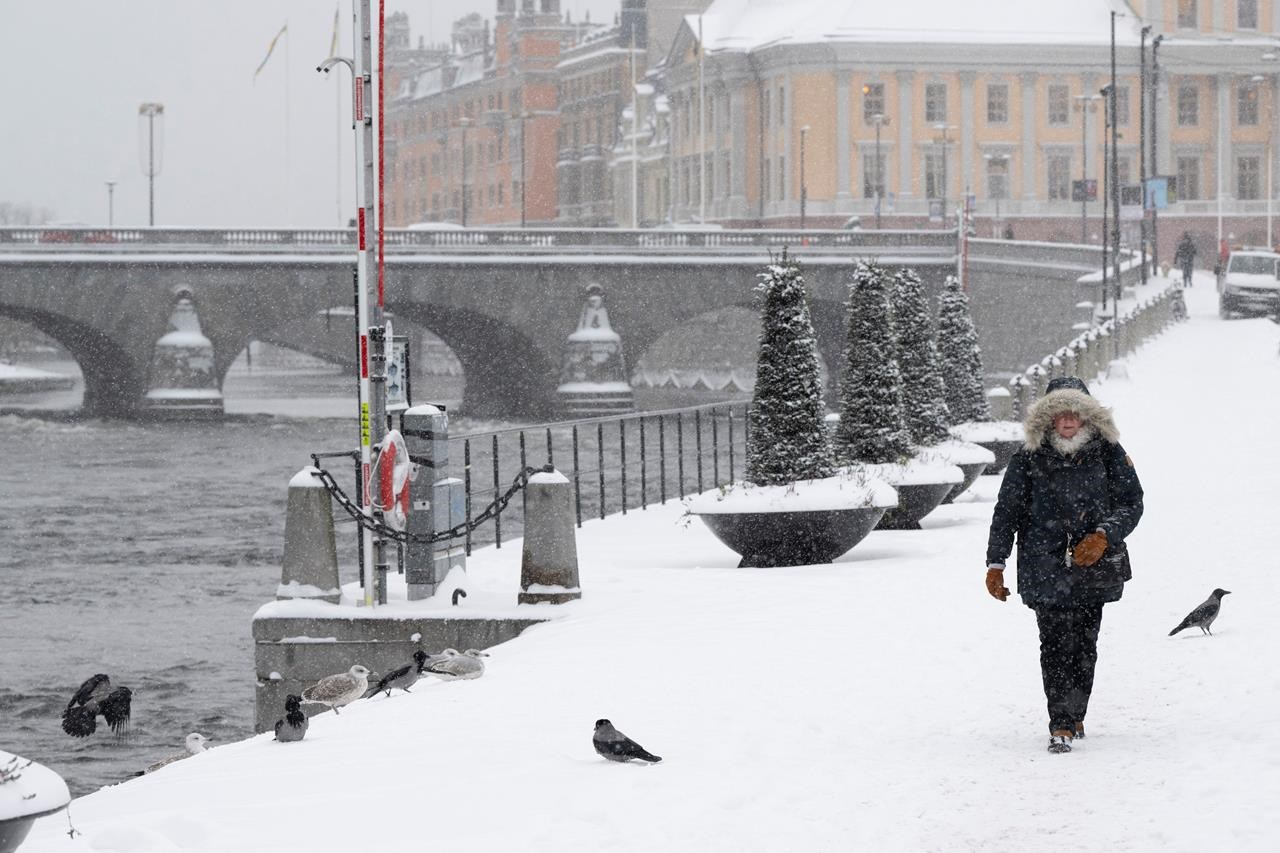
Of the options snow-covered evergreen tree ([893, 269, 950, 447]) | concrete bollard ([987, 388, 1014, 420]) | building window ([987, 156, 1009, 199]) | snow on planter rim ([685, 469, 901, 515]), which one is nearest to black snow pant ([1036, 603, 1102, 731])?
snow on planter rim ([685, 469, 901, 515])

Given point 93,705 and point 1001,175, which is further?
point 1001,175

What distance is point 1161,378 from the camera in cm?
3916

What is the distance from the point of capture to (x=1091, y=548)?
9.28m

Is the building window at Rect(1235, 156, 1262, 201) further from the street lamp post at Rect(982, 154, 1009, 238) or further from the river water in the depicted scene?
the river water

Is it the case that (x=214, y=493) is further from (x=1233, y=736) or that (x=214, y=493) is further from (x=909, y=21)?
(x=909, y=21)

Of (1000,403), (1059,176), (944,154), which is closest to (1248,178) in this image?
(1059,176)

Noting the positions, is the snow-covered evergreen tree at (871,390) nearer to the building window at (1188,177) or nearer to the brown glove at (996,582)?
the brown glove at (996,582)

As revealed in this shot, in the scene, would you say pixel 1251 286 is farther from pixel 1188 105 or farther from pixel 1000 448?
pixel 1188 105

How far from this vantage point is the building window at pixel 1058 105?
95438 millimetres

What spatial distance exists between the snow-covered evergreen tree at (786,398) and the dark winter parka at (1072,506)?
261 inches

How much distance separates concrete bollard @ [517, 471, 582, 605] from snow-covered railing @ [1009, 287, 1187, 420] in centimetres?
923

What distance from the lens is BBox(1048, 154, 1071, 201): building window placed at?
9575cm

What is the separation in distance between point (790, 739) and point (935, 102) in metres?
87.6

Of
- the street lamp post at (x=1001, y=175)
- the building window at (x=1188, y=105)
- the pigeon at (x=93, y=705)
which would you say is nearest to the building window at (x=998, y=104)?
the street lamp post at (x=1001, y=175)
